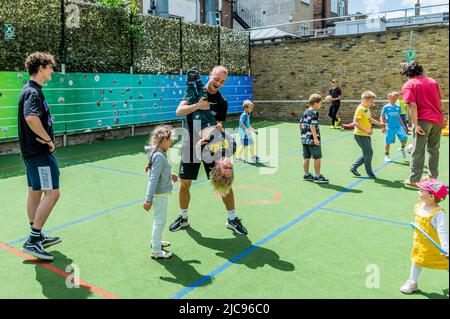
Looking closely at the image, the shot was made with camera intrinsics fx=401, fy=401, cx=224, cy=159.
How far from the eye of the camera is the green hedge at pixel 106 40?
11055 millimetres

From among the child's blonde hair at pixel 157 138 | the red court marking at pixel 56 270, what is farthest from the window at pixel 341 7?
the red court marking at pixel 56 270

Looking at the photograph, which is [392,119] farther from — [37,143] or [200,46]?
[200,46]

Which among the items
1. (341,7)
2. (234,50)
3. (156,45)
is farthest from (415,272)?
(341,7)

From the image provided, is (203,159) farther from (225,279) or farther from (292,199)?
(292,199)

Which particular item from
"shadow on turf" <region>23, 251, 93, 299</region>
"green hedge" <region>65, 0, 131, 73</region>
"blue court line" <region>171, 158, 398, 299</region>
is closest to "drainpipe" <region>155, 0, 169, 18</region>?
"green hedge" <region>65, 0, 131, 73</region>

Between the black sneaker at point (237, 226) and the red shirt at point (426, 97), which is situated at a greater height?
the red shirt at point (426, 97)

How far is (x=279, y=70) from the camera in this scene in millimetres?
20516

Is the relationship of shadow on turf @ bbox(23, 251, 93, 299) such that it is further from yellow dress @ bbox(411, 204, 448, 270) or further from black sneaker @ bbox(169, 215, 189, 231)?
yellow dress @ bbox(411, 204, 448, 270)

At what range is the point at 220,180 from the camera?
480cm

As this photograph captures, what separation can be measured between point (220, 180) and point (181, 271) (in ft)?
4.09

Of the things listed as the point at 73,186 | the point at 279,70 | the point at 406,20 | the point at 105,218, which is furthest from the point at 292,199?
the point at 406,20

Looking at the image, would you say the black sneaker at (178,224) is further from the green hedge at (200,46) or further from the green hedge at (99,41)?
the green hedge at (200,46)

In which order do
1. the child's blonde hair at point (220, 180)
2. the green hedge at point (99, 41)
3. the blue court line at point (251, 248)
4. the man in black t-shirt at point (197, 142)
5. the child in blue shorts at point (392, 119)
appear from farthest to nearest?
the green hedge at point (99, 41) → the child in blue shorts at point (392, 119) → the man in black t-shirt at point (197, 142) → the child's blonde hair at point (220, 180) → the blue court line at point (251, 248)

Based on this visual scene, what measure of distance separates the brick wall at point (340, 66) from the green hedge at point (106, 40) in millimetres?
3048
